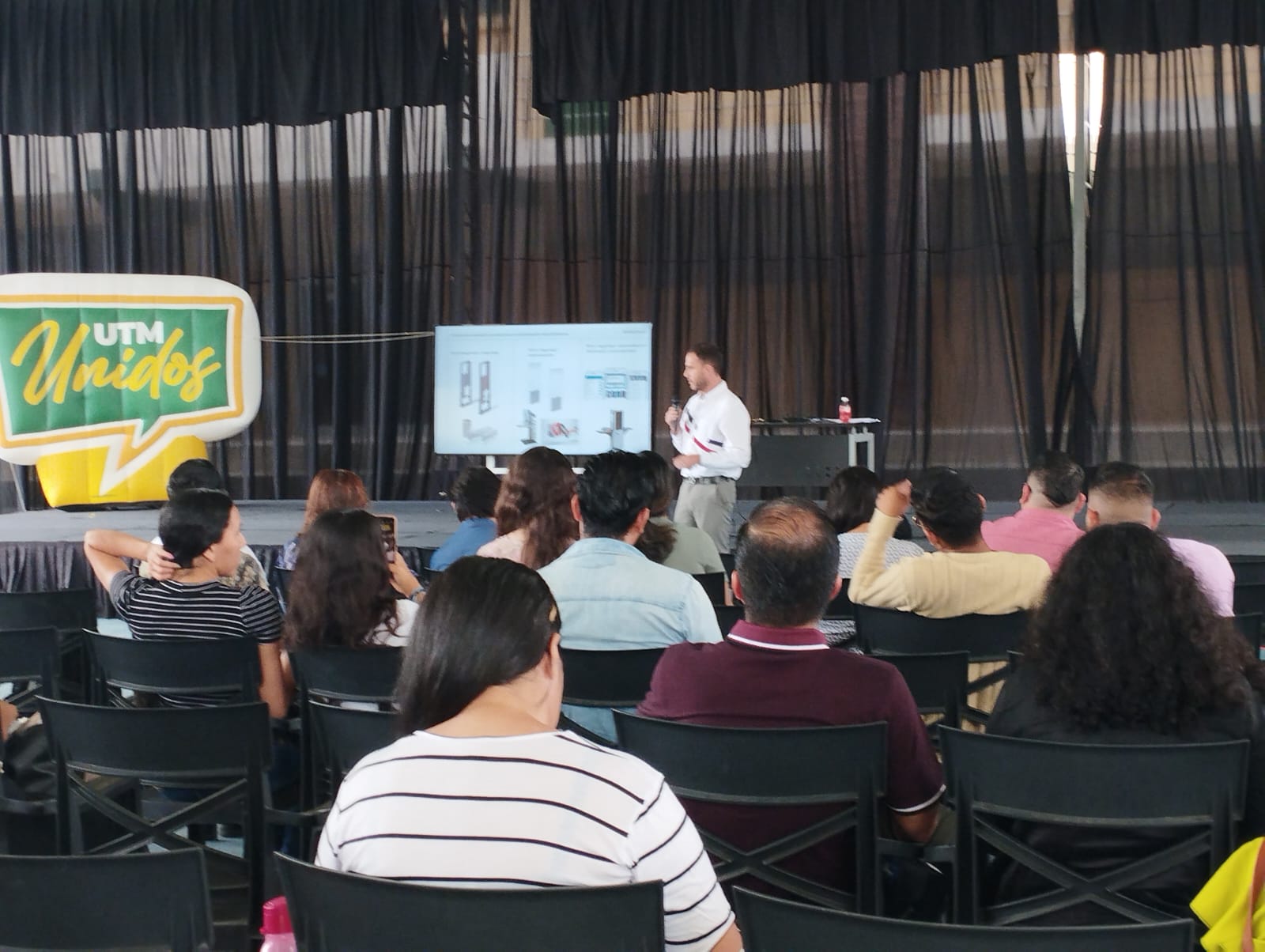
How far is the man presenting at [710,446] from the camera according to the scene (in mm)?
6121

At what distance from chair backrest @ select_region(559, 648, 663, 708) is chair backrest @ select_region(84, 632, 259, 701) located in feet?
2.57

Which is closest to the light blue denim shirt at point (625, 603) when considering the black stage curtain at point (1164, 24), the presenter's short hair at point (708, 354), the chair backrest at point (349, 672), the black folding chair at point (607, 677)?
→ the black folding chair at point (607, 677)

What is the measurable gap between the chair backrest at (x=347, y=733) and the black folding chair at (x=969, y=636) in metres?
1.24

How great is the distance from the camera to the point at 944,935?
3.66 ft

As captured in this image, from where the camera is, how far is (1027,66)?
799 cm

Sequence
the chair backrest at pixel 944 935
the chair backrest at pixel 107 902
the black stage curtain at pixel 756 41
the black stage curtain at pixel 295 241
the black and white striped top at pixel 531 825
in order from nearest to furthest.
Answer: the chair backrest at pixel 944 935 < the black and white striped top at pixel 531 825 < the chair backrest at pixel 107 902 < the black stage curtain at pixel 756 41 < the black stage curtain at pixel 295 241

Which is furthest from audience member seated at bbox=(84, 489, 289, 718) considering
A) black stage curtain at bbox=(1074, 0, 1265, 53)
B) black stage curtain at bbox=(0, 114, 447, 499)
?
black stage curtain at bbox=(1074, 0, 1265, 53)

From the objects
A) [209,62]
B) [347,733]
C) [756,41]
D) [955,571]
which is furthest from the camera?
[209,62]

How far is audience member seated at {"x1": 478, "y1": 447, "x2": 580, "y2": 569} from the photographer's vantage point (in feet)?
11.1

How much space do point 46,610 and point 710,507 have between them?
3.35 m

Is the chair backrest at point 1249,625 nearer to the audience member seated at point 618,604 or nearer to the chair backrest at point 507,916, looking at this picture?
the audience member seated at point 618,604

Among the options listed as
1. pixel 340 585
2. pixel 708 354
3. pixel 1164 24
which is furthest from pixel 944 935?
pixel 1164 24

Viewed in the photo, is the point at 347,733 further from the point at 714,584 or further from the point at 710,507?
the point at 710,507

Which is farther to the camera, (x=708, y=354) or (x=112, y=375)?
(x=112, y=375)
